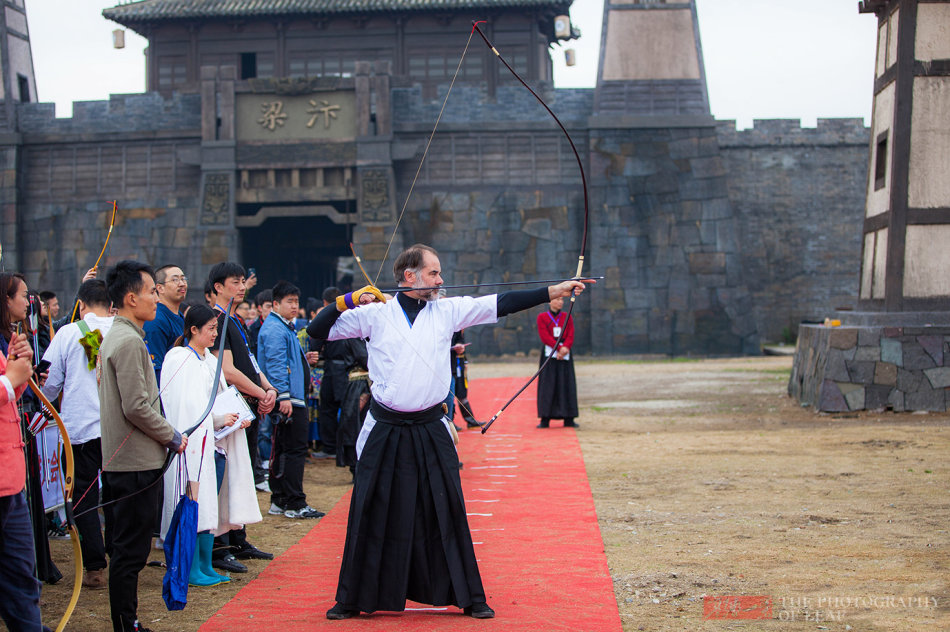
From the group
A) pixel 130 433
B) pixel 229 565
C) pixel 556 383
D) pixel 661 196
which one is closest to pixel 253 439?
pixel 229 565

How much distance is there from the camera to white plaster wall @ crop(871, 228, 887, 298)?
1081 centimetres

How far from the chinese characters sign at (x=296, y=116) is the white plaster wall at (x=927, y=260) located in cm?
1211

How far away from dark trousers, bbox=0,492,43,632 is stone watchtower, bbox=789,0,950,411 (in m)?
9.39

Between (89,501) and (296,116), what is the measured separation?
1604 cm

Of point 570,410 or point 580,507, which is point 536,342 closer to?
point 570,410

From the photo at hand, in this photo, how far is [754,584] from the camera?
4438mm

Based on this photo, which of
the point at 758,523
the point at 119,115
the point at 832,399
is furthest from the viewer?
the point at 119,115

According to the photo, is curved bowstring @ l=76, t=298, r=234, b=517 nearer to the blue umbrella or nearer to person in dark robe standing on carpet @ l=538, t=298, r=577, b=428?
the blue umbrella

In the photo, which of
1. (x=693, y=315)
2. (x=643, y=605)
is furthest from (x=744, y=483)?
(x=693, y=315)

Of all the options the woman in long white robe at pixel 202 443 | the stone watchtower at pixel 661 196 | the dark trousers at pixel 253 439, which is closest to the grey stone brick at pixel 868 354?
the dark trousers at pixel 253 439

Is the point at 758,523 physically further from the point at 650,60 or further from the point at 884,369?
the point at 650,60

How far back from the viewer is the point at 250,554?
5172 mm

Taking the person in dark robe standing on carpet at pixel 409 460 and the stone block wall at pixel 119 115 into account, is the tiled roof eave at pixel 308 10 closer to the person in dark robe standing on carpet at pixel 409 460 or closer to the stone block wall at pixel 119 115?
the stone block wall at pixel 119 115

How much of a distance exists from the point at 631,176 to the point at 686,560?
1567 centimetres
